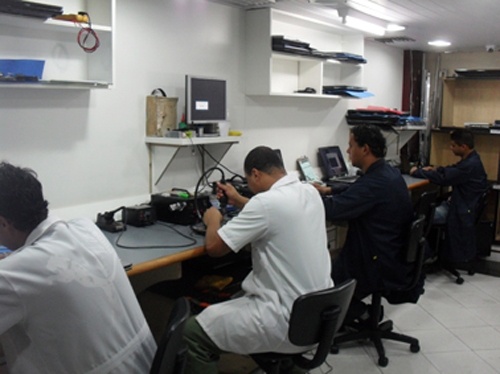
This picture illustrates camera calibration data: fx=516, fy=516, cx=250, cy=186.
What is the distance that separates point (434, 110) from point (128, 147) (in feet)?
14.3

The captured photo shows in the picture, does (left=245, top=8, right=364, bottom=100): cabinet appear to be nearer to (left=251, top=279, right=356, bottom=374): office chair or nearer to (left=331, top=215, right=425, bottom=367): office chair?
(left=331, top=215, right=425, bottom=367): office chair

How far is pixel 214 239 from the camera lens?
2.21m

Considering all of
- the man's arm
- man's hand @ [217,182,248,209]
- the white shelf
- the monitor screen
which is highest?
the monitor screen

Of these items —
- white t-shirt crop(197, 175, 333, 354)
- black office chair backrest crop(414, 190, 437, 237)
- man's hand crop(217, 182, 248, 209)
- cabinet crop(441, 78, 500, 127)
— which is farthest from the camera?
cabinet crop(441, 78, 500, 127)

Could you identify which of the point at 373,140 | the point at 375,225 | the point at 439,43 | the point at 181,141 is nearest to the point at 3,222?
the point at 181,141

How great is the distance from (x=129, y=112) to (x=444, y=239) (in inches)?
116

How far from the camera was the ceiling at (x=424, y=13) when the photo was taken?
10.8 ft

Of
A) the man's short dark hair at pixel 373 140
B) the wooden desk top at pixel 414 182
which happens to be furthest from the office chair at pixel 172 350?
the wooden desk top at pixel 414 182

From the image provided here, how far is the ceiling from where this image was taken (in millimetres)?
3289

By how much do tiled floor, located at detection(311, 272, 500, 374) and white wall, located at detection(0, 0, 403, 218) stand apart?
154cm

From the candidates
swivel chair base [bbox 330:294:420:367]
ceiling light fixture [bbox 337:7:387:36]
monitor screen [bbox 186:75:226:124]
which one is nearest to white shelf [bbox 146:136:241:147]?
monitor screen [bbox 186:75:226:124]

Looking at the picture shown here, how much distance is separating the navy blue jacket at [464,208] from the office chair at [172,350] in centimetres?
340

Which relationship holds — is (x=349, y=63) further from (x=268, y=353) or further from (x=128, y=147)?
(x=268, y=353)

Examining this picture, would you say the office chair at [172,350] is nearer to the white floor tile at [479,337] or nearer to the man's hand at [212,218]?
the man's hand at [212,218]
